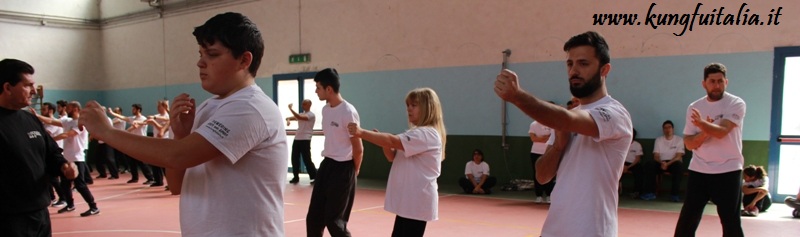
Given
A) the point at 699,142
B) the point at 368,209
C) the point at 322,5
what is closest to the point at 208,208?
the point at 699,142

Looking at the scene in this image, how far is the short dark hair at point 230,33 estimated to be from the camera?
2.01 meters

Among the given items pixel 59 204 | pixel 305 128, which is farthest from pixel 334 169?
pixel 305 128

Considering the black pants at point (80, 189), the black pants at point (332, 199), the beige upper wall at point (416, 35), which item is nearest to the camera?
the black pants at point (332, 199)

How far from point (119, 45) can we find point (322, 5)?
8.60m

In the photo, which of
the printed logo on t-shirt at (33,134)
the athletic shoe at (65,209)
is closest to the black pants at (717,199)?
the printed logo on t-shirt at (33,134)

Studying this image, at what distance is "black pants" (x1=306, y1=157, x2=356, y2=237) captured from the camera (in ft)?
16.4

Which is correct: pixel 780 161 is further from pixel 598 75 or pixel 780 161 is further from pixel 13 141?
pixel 13 141

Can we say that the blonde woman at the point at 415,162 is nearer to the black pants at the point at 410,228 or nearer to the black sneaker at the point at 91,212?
the black pants at the point at 410,228

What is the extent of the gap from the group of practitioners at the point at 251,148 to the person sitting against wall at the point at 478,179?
19.8ft

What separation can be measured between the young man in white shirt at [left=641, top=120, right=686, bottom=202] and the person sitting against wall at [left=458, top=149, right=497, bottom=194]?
2.54 m

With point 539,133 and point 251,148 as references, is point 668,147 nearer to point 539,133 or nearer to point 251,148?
point 539,133

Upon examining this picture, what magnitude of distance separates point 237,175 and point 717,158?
4.03m

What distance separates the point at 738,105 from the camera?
15.2ft
